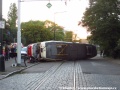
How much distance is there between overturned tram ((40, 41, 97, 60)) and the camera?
4247cm

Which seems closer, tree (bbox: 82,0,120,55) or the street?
the street

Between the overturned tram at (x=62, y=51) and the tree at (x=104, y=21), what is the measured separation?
112 inches

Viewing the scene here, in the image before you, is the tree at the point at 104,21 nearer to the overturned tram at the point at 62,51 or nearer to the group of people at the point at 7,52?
the overturned tram at the point at 62,51

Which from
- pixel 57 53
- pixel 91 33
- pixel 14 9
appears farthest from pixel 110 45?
pixel 14 9

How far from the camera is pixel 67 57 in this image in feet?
149

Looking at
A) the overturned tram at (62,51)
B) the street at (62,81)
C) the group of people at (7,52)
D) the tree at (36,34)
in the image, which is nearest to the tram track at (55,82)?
the street at (62,81)

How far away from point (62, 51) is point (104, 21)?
8749 mm

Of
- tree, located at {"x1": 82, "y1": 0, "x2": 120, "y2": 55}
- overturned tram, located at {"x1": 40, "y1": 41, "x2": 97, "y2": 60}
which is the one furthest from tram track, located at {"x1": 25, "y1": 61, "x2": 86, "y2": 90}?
tree, located at {"x1": 82, "y1": 0, "x2": 120, "y2": 55}

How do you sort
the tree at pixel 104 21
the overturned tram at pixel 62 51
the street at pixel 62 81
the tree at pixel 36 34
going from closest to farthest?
the street at pixel 62 81 → the overturned tram at pixel 62 51 → the tree at pixel 104 21 → the tree at pixel 36 34

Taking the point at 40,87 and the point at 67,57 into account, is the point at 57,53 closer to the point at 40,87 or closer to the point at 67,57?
the point at 67,57

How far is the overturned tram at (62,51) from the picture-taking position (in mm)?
42469

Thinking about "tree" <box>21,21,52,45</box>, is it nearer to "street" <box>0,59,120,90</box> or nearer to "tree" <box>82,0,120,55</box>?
"tree" <box>82,0,120,55</box>

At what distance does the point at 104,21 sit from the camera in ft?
161

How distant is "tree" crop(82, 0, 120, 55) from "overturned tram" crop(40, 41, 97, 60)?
2.84 metres
